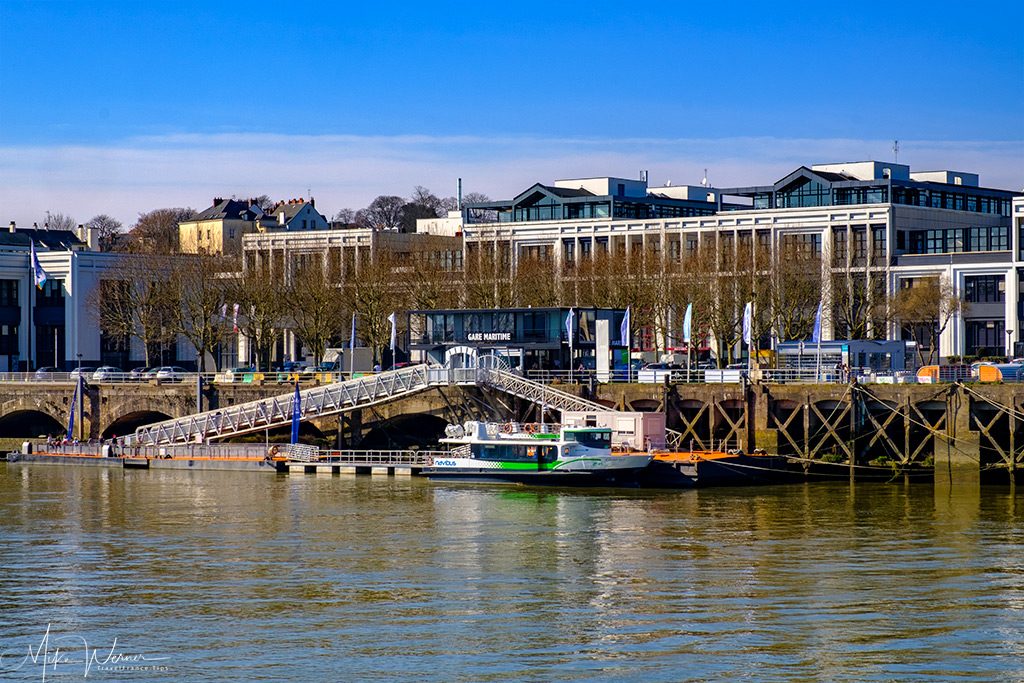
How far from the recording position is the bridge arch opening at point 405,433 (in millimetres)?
100375

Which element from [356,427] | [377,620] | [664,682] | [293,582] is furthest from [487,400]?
[664,682]

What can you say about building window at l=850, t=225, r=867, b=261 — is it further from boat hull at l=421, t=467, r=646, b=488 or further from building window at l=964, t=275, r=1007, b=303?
boat hull at l=421, t=467, r=646, b=488

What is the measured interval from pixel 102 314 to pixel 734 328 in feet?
173

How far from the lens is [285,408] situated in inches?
3976

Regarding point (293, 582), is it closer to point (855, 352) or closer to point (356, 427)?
point (356, 427)

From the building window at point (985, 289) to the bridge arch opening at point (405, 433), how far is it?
50.0 meters

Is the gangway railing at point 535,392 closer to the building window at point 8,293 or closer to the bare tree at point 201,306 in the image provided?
the bare tree at point 201,306

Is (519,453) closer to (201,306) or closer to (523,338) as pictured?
(523,338)

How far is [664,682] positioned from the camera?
41219mm

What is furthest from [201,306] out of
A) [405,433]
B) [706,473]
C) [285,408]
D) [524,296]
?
[706,473]

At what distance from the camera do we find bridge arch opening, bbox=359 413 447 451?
100375 millimetres

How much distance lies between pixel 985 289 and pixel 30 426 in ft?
236

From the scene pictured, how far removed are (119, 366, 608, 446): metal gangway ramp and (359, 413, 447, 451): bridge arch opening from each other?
8.46 feet
